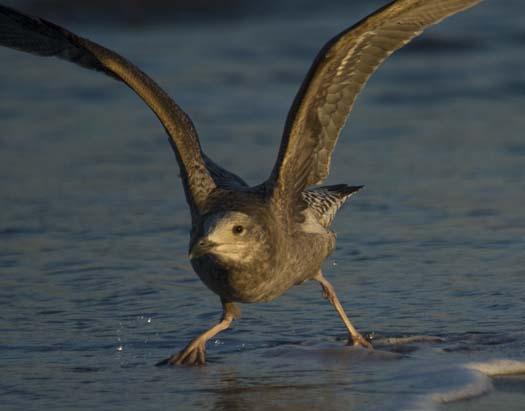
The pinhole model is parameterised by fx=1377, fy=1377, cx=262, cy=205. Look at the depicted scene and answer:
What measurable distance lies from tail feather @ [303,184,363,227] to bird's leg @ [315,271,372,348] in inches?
13.2

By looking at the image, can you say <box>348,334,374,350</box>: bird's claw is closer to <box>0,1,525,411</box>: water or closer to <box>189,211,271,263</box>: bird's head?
<box>0,1,525,411</box>: water

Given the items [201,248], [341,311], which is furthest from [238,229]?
Result: [341,311]

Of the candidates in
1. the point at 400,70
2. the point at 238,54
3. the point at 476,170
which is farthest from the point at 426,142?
the point at 238,54

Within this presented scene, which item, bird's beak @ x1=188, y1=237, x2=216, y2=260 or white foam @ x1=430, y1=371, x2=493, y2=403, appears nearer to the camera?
white foam @ x1=430, y1=371, x2=493, y2=403

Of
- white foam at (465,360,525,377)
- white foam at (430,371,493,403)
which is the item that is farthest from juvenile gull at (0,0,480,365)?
white foam at (430,371,493,403)

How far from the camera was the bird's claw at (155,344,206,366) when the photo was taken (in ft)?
20.9

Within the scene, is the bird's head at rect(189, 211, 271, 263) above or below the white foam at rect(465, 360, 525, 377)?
above

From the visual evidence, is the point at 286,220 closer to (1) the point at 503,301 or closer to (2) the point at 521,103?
(1) the point at 503,301

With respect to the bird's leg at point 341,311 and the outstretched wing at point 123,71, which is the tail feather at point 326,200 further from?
the outstretched wing at point 123,71

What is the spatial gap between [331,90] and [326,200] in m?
0.91

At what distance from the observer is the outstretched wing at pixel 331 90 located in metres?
6.62

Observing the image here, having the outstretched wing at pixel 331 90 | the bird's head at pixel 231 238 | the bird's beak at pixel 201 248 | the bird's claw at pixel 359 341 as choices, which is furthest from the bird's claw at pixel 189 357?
the outstretched wing at pixel 331 90

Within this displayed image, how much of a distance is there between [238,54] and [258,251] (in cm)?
763

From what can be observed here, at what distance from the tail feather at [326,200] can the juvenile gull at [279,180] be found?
0.5 inches
